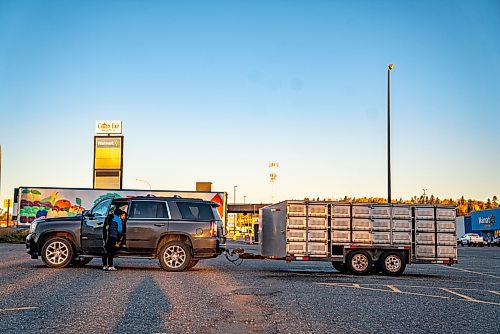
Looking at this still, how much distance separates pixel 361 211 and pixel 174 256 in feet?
18.2

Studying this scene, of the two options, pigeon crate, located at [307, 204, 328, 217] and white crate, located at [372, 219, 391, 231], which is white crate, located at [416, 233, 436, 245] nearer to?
white crate, located at [372, 219, 391, 231]

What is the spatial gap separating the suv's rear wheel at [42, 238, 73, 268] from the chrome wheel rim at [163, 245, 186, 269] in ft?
8.69

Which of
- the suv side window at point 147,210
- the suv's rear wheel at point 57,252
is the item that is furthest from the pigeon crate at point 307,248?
the suv's rear wheel at point 57,252

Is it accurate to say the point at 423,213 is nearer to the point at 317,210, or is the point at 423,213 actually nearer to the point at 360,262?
the point at 360,262

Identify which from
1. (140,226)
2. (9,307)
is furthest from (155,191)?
(9,307)

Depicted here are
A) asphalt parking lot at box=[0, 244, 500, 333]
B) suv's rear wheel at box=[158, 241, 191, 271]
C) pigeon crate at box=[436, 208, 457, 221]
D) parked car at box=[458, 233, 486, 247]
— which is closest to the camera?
asphalt parking lot at box=[0, 244, 500, 333]

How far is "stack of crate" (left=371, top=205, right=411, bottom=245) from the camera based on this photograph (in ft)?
55.2

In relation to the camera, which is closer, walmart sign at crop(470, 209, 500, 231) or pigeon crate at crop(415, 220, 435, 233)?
pigeon crate at crop(415, 220, 435, 233)

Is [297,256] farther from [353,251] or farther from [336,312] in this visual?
[336,312]

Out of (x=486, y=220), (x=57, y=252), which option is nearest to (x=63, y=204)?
(x=57, y=252)

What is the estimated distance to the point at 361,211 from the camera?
16.9 m

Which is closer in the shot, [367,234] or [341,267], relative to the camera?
[367,234]

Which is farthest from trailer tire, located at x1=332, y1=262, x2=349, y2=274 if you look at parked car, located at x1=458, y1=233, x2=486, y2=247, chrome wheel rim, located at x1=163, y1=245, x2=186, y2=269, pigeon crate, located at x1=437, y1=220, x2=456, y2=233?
parked car, located at x1=458, y1=233, x2=486, y2=247

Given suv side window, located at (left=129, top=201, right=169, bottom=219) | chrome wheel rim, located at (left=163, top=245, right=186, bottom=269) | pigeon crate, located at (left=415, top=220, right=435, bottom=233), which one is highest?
suv side window, located at (left=129, top=201, right=169, bottom=219)
